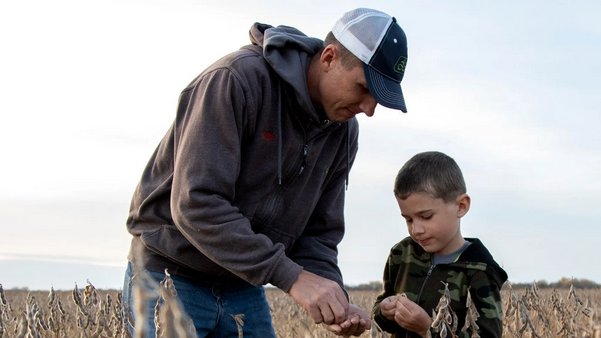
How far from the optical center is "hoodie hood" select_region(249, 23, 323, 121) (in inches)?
140

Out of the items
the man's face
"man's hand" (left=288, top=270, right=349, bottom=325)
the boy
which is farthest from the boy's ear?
"man's hand" (left=288, top=270, right=349, bottom=325)

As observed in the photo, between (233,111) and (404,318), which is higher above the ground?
(233,111)

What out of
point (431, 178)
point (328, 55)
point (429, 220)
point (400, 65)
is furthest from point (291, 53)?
point (429, 220)

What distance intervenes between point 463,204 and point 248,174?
3.73 feet

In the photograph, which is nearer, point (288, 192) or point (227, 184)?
point (227, 184)

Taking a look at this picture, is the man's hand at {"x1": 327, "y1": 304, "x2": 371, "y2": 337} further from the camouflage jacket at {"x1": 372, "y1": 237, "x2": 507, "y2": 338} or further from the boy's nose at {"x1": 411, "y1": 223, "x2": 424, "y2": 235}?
the boy's nose at {"x1": 411, "y1": 223, "x2": 424, "y2": 235}

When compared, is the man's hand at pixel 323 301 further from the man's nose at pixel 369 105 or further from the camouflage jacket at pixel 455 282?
the camouflage jacket at pixel 455 282

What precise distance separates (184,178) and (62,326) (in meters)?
1.50

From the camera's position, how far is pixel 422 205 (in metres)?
4.00

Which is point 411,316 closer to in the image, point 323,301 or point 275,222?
point 275,222

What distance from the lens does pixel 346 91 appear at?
11.2ft

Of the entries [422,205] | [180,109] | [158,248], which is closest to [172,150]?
[180,109]

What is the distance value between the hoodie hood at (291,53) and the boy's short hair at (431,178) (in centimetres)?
66

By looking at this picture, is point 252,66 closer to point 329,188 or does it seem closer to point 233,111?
point 233,111
